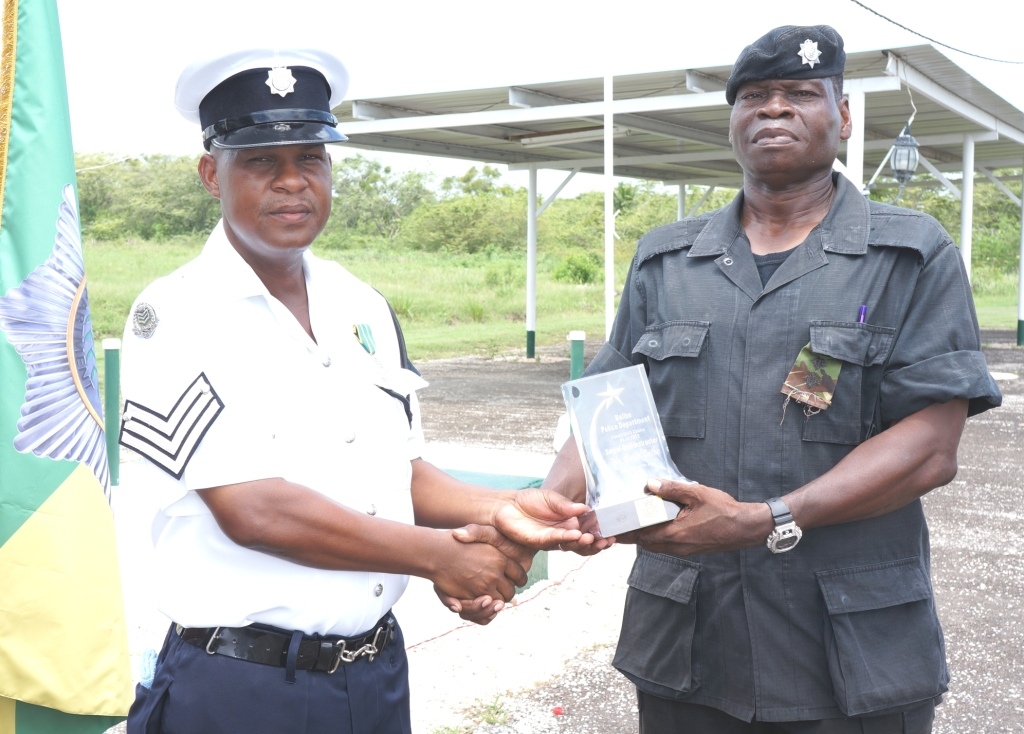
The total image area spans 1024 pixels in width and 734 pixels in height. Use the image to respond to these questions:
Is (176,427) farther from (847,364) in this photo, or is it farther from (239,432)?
(847,364)

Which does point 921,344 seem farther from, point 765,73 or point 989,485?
point 989,485

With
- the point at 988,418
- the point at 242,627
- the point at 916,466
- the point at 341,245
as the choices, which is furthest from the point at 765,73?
the point at 341,245

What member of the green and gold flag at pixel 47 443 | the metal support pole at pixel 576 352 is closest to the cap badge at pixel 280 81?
Result: the green and gold flag at pixel 47 443

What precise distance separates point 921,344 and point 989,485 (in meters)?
6.41

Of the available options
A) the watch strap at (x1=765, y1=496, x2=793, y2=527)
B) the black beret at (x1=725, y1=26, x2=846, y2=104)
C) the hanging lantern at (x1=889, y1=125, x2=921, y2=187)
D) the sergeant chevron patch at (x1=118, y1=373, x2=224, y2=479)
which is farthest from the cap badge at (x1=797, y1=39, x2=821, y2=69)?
the hanging lantern at (x1=889, y1=125, x2=921, y2=187)

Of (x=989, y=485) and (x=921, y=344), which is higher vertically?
(x=921, y=344)

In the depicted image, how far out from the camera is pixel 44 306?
8.22ft

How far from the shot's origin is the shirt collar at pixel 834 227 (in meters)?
2.24

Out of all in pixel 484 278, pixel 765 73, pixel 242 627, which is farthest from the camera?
pixel 484 278

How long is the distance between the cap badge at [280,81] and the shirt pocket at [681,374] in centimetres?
99

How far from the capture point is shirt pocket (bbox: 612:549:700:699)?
228 centimetres

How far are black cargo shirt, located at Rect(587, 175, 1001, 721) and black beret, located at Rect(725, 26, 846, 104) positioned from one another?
0.32 m

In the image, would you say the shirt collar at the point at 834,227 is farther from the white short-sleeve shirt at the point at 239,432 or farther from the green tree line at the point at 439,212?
the green tree line at the point at 439,212

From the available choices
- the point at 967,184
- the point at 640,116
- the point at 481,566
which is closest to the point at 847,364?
the point at 481,566
